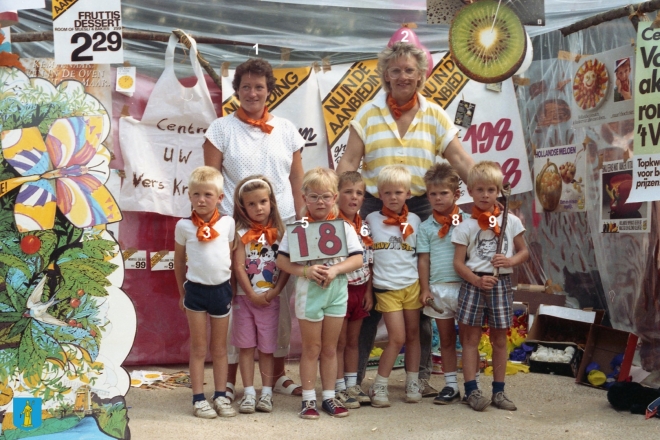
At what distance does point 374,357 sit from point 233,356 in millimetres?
1226

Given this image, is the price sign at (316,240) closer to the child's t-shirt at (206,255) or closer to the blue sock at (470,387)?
the child's t-shirt at (206,255)

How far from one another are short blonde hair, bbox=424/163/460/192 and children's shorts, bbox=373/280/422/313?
579 mm

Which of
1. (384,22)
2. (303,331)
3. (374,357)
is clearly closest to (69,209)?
(303,331)

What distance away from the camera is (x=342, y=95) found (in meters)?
5.68

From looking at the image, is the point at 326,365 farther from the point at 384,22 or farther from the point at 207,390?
the point at 384,22

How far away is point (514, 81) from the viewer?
615 centimetres

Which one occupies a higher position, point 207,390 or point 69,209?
point 69,209

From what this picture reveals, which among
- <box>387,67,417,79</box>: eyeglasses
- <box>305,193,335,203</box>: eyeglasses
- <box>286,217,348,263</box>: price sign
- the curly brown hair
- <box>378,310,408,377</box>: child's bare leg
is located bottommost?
<box>378,310,408,377</box>: child's bare leg

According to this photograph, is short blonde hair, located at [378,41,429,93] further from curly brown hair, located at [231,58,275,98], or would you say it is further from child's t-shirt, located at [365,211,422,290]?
child's t-shirt, located at [365,211,422,290]

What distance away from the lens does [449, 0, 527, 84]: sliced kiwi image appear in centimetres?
459

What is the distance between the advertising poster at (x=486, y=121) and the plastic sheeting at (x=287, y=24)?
33cm

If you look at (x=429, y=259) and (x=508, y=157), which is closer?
(x=429, y=259)

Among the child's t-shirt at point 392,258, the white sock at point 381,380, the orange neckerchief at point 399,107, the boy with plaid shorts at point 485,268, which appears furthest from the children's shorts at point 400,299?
the orange neckerchief at point 399,107

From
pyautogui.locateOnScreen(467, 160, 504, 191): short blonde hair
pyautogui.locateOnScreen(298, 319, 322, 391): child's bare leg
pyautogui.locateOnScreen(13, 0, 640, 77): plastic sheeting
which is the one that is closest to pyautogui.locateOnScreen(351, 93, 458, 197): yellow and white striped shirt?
pyautogui.locateOnScreen(467, 160, 504, 191): short blonde hair
